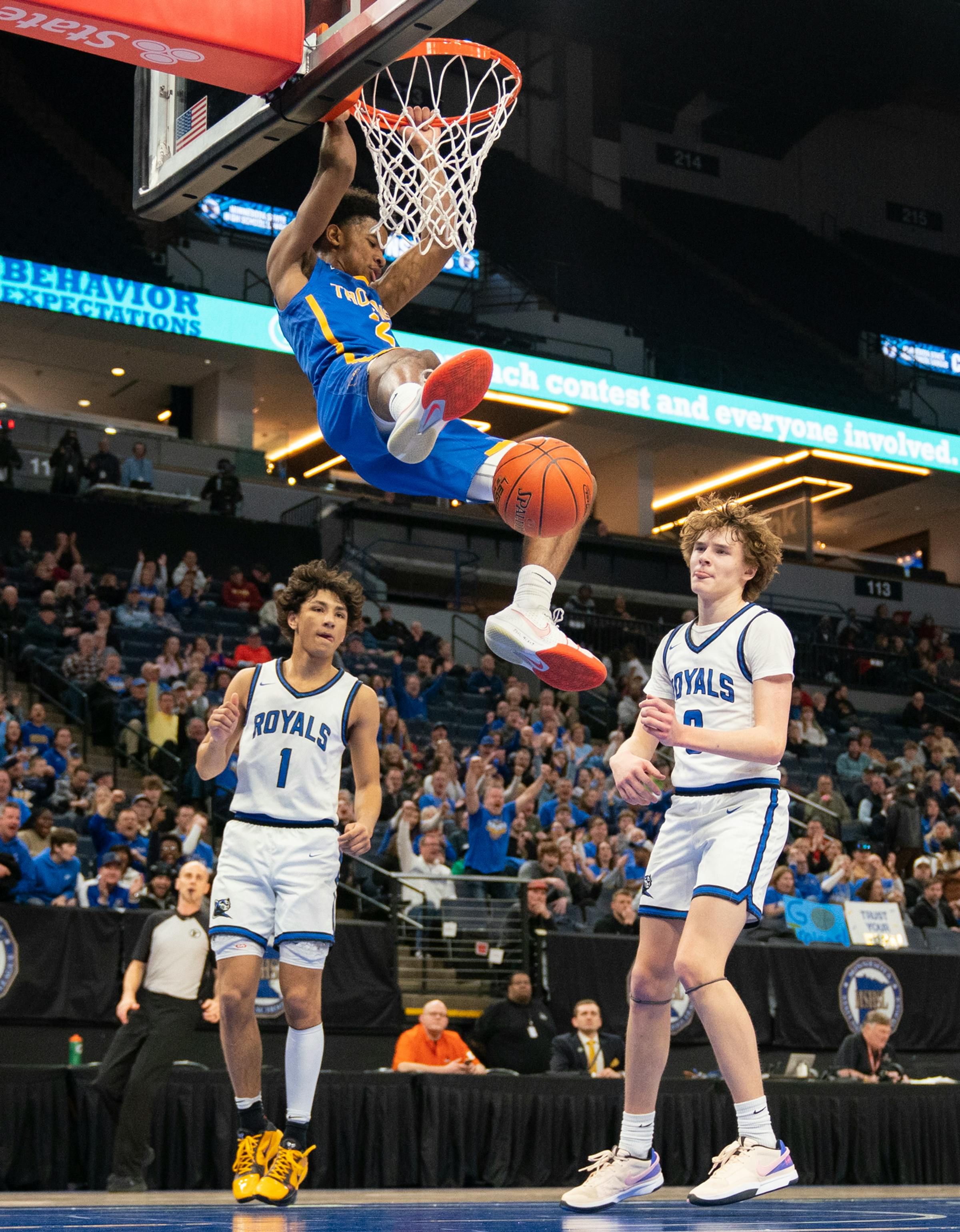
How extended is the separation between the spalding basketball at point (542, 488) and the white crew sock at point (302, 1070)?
2.49 m

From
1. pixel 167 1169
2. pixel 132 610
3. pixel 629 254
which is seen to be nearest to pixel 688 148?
pixel 629 254

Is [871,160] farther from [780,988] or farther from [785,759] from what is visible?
[780,988]

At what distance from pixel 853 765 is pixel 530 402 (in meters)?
10.0

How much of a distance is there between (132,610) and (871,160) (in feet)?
A: 80.1

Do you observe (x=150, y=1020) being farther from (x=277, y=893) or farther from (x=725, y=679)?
(x=725, y=679)

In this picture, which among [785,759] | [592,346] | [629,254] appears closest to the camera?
[785,759]

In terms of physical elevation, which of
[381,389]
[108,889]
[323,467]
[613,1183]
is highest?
[323,467]

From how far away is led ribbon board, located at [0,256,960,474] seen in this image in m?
25.2

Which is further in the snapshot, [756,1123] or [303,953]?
[303,953]

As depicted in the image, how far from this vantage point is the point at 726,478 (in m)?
35.8

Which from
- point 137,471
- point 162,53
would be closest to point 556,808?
point 137,471

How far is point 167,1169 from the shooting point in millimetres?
9758

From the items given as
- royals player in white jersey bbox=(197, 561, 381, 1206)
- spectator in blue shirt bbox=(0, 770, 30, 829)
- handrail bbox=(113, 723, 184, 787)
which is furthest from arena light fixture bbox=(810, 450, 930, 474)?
royals player in white jersey bbox=(197, 561, 381, 1206)

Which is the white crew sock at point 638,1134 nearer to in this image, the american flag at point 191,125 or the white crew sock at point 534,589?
A: the white crew sock at point 534,589
